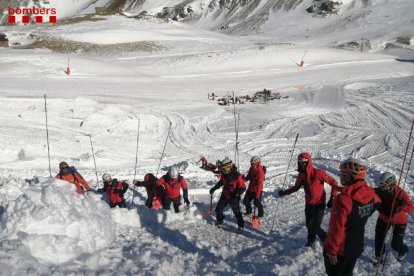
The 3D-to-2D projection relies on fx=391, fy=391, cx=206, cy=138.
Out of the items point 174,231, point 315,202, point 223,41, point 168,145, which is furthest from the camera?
point 223,41

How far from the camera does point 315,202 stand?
22.0ft

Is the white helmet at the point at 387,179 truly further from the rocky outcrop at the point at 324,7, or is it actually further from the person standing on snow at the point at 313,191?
the rocky outcrop at the point at 324,7

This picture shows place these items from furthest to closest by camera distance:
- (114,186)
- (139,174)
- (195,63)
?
(195,63), (139,174), (114,186)

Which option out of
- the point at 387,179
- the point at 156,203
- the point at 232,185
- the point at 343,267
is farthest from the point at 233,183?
the point at 343,267

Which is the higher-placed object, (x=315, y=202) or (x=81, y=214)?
(x=315, y=202)

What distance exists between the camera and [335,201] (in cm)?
441

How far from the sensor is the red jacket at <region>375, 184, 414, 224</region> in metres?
5.78

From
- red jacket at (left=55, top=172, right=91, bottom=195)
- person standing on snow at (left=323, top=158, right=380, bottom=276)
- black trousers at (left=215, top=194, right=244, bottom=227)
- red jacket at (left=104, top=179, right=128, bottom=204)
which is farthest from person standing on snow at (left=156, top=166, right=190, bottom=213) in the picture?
person standing on snow at (left=323, top=158, right=380, bottom=276)

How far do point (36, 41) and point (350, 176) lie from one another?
4936cm

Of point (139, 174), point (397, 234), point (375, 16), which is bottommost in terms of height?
point (139, 174)

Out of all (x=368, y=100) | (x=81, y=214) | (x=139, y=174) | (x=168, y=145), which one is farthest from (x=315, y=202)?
(x=368, y=100)

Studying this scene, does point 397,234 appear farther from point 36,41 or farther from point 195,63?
point 36,41

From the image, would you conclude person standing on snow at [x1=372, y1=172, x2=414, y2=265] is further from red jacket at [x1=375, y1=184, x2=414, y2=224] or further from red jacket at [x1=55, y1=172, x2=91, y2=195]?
red jacket at [x1=55, y1=172, x2=91, y2=195]

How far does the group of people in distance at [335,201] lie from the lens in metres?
4.36
